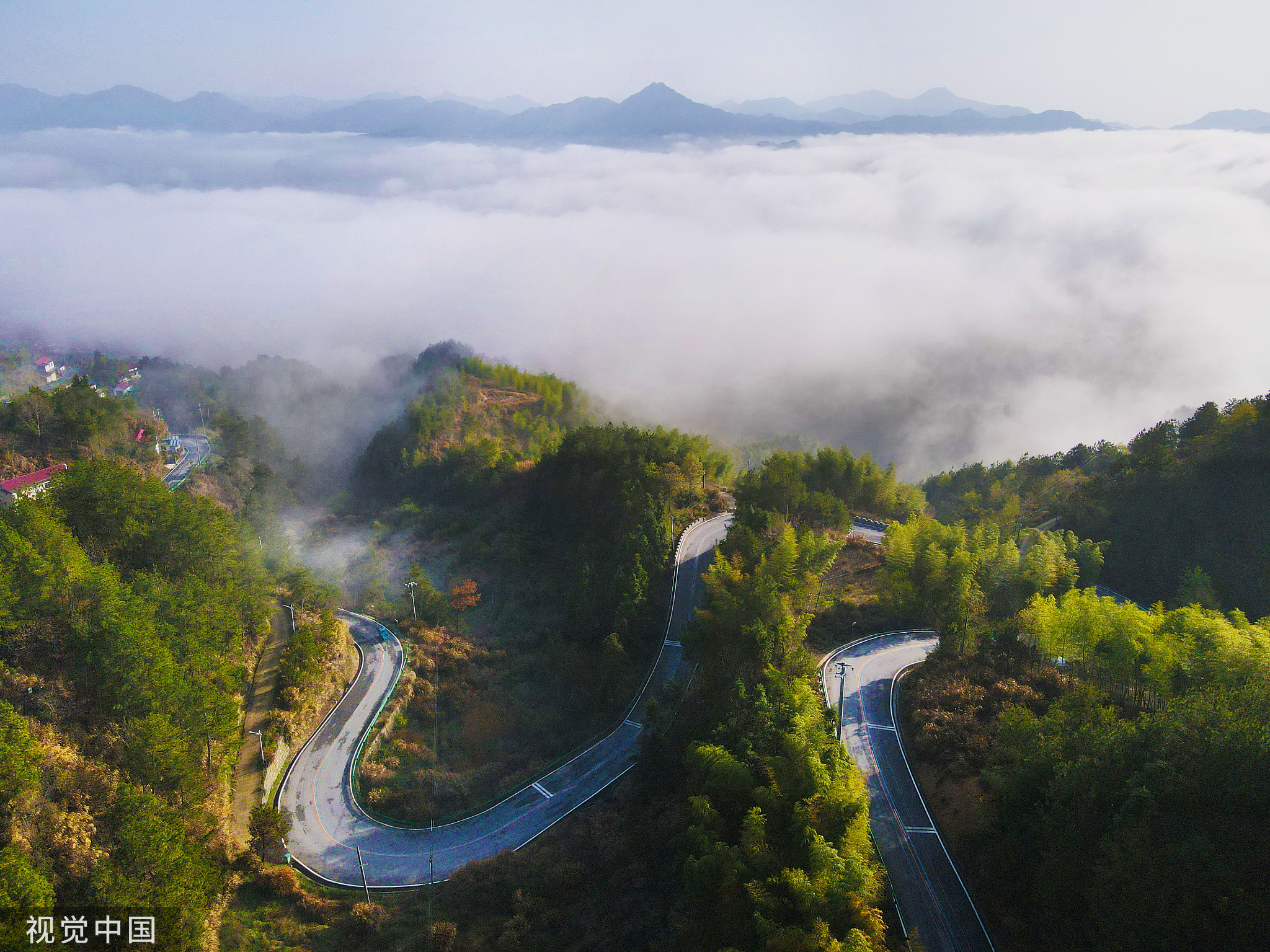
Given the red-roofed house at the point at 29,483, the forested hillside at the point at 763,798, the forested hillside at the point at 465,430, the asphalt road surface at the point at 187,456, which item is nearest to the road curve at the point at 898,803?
the forested hillside at the point at 763,798

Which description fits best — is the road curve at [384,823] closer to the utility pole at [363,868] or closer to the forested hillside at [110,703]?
the utility pole at [363,868]

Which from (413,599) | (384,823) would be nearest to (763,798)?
(384,823)

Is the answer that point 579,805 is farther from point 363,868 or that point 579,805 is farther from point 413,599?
point 413,599

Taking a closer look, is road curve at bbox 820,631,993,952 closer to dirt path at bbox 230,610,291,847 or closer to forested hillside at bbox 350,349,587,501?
dirt path at bbox 230,610,291,847

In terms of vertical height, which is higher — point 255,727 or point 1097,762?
point 1097,762

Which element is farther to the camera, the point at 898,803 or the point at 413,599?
the point at 413,599

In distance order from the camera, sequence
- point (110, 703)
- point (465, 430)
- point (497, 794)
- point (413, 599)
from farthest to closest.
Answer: point (465, 430)
point (413, 599)
point (497, 794)
point (110, 703)

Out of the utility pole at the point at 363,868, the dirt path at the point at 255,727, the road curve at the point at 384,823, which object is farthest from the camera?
the dirt path at the point at 255,727
